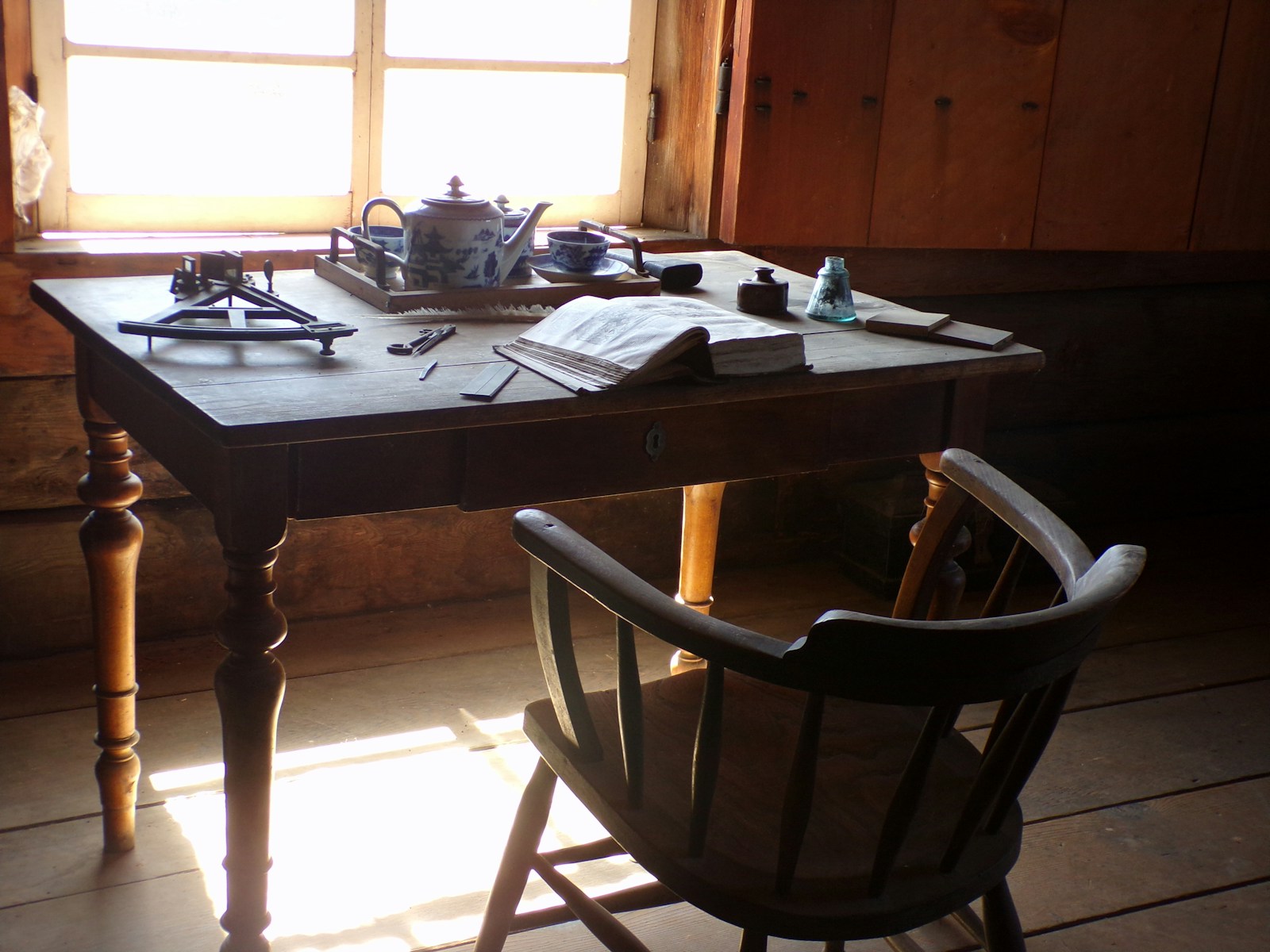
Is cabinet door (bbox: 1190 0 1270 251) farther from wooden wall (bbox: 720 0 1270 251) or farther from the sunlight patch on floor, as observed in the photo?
the sunlight patch on floor

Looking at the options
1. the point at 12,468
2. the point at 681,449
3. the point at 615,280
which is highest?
the point at 615,280

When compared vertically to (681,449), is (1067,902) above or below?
below

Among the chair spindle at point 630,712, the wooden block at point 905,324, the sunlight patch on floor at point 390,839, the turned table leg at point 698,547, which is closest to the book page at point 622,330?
the wooden block at point 905,324

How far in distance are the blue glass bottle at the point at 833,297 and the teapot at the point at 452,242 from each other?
17.4 inches

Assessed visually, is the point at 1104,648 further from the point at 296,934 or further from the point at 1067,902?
the point at 296,934

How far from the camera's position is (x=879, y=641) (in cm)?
95

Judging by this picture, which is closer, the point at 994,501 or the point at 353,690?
the point at 994,501

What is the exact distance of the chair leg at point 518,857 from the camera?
1.34m

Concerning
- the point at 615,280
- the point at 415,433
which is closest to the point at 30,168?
the point at 615,280

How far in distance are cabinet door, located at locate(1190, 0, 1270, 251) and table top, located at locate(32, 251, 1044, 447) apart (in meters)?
1.34

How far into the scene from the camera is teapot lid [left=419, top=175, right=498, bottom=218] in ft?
5.55

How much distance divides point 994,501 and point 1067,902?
812 mm

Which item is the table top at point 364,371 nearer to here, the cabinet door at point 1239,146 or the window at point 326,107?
the window at point 326,107

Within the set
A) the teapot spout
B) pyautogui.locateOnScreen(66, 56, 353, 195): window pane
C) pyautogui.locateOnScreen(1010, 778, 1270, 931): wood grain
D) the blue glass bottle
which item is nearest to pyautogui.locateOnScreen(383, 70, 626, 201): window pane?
pyautogui.locateOnScreen(66, 56, 353, 195): window pane
